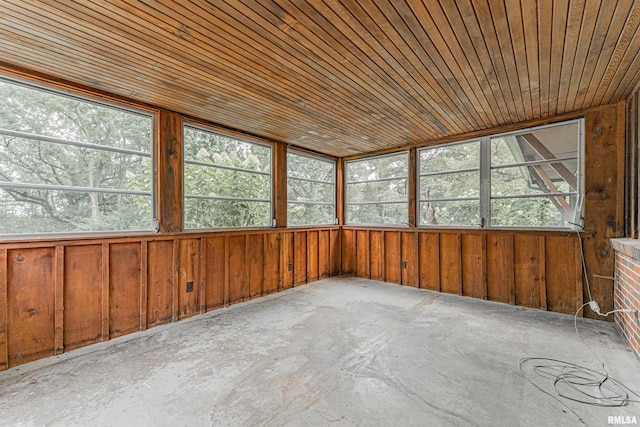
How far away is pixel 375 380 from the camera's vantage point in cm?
226

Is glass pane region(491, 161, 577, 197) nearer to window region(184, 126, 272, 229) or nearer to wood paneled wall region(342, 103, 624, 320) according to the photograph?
wood paneled wall region(342, 103, 624, 320)

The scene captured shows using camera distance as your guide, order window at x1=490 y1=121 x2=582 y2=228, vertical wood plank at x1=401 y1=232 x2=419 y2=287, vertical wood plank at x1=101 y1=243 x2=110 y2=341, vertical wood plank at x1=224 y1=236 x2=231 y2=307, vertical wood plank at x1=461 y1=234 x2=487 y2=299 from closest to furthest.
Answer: vertical wood plank at x1=101 y1=243 x2=110 y2=341 → window at x1=490 y1=121 x2=582 y2=228 → vertical wood plank at x1=224 y1=236 x2=231 y2=307 → vertical wood plank at x1=461 y1=234 x2=487 y2=299 → vertical wood plank at x1=401 y1=232 x2=419 y2=287

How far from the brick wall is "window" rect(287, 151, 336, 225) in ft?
15.2

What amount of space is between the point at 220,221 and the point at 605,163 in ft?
18.2

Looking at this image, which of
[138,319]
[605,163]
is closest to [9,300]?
[138,319]

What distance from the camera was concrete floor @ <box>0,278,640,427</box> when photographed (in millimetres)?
1863

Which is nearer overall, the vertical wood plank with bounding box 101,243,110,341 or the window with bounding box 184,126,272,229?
the vertical wood plank with bounding box 101,243,110,341

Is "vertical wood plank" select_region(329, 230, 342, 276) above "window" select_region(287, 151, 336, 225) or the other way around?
the other way around

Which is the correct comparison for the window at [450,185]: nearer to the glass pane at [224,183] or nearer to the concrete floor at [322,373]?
the concrete floor at [322,373]

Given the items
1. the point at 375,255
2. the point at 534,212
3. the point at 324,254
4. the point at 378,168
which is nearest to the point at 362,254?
the point at 375,255

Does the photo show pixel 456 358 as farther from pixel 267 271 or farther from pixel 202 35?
pixel 202 35

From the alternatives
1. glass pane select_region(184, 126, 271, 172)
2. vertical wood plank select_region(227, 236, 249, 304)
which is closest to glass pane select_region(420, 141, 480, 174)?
glass pane select_region(184, 126, 271, 172)

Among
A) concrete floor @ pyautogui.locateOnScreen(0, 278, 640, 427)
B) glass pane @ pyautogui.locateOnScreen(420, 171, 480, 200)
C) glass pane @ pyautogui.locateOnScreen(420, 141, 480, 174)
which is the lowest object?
concrete floor @ pyautogui.locateOnScreen(0, 278, 640, 427)

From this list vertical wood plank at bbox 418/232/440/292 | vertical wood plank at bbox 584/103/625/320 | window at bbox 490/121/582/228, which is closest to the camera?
vertical wood plank at bbox 584/103/625/320
